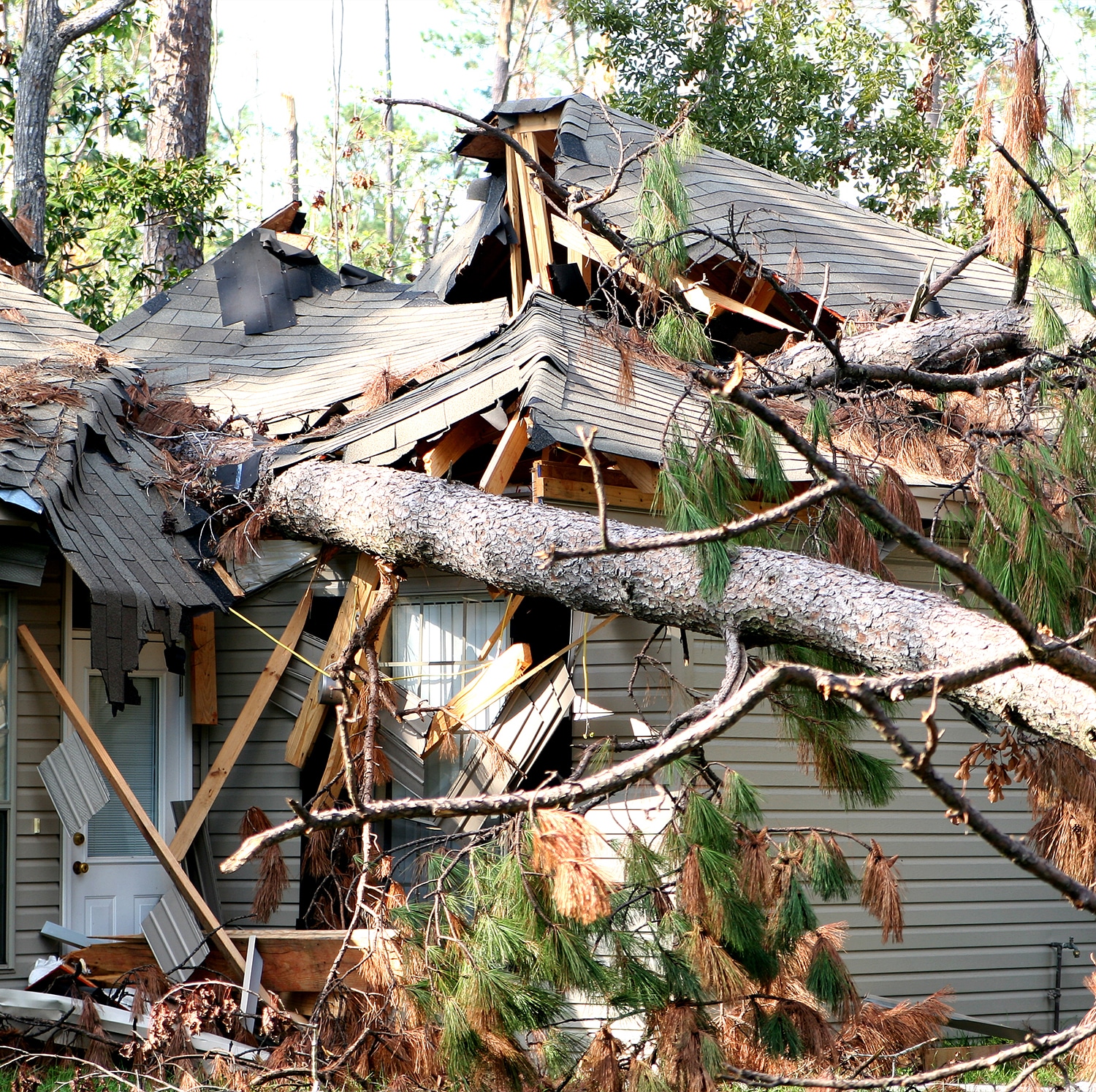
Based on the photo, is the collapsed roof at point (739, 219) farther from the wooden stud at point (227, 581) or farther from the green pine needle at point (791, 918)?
the green pine needle at point (791, 918)

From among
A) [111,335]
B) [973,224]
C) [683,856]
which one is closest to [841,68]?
[973,224]

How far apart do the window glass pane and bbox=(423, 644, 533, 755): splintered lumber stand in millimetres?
2027

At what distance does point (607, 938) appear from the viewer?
4.59m

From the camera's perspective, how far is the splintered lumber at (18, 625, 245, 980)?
6.75 m

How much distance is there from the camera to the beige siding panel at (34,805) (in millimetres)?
7000

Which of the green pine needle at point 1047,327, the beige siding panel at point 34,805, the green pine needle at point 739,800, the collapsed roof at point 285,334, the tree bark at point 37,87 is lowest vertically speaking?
the beige siding panel at point 34,805

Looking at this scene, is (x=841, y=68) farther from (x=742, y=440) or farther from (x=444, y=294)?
(x=742, y=440)

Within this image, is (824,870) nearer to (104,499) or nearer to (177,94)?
(104,499)

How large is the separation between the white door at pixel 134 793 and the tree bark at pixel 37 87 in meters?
8.19

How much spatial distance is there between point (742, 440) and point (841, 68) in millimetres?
13779

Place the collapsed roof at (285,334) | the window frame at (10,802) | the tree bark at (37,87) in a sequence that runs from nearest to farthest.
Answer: the window frame at (10,802) → the collapsed roof at (285,334) → the tree bark at (37,87)

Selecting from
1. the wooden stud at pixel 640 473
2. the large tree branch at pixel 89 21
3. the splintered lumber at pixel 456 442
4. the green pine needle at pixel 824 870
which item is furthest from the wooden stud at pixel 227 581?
the large tree branch at pixel 89 21

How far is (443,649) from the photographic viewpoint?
7.85 metres

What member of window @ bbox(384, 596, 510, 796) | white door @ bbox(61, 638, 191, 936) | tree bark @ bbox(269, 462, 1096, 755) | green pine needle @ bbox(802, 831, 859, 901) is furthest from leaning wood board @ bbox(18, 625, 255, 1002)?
green pine needle @ bbox(802, 831, 859, 901)
